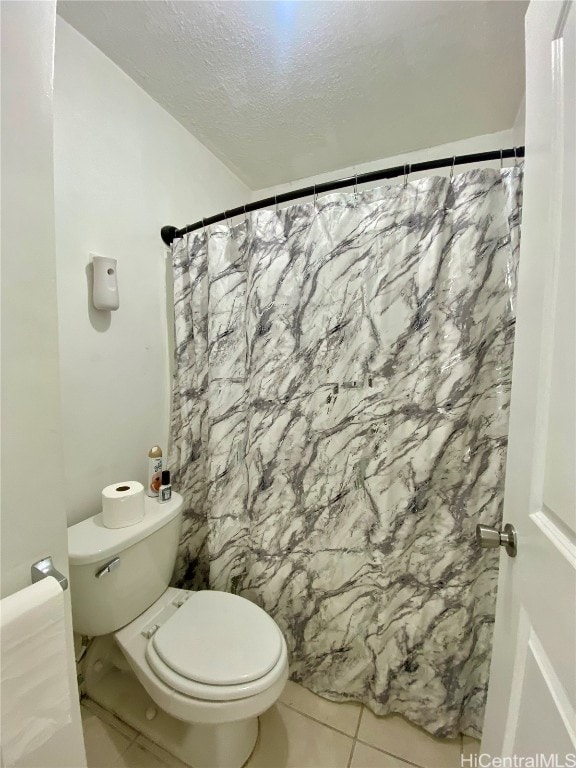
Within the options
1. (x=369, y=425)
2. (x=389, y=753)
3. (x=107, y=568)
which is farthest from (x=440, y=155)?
(x=389, y=753)

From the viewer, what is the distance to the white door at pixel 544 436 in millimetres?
414

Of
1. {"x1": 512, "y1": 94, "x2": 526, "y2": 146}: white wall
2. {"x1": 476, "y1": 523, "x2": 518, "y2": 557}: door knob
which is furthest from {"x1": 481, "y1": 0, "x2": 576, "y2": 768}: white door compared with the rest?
{"x1": 512, "y1": 94, "x2": 526, "y2": 146}: white wall

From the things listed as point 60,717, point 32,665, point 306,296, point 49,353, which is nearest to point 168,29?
point 306,296

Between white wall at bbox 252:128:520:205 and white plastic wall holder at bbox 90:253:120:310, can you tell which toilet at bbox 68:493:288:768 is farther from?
white wall at bbox 252:128:520:205

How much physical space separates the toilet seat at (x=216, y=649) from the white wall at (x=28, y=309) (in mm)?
344

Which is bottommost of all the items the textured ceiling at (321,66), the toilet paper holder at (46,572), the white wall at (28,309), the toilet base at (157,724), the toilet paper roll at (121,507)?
the toilet base at (157,724)

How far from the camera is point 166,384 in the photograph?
1392mm

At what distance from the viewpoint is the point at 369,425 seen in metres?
1.05

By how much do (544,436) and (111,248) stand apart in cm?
139

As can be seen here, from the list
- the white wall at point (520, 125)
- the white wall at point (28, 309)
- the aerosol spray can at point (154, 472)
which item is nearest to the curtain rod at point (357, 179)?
the white wall at point (520, 125)

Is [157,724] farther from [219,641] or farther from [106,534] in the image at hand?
[106,534]

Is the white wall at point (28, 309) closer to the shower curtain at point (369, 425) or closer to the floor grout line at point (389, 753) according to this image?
the shower curtain at point (369, 425)

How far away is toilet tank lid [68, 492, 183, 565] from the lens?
0.88 metres

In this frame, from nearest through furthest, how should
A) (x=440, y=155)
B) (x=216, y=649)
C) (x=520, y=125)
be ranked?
(x=216, y=649)
(x=520, y=125)
(x=440, y=155)
